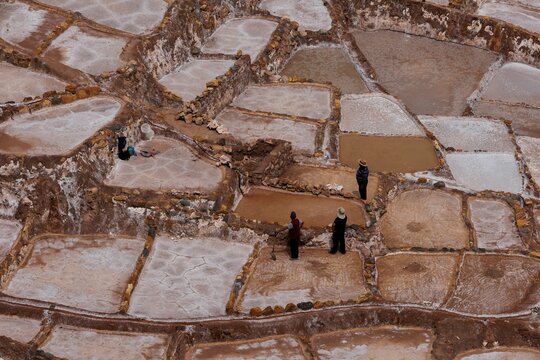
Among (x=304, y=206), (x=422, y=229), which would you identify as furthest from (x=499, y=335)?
(x=304, y=206)

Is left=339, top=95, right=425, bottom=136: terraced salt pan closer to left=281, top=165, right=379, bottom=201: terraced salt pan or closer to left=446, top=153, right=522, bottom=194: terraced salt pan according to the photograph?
left=446, top=153, right=522, bottom=194: terraced salt pan

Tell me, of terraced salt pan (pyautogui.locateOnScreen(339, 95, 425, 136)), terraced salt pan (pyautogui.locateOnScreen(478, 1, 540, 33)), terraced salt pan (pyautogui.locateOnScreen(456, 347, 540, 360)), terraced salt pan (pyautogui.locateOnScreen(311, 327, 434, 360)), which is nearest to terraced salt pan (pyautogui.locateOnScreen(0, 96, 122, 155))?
terraced salt pan (pyautogui.locateOnScreen(339, 95, 425, 136))

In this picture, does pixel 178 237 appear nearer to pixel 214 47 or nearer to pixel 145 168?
pixel 145 168

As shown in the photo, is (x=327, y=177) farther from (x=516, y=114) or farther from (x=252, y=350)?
(x=516, y=114)

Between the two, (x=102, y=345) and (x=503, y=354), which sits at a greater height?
(x=503, y=354)

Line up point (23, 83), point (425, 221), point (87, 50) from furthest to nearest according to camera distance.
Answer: point (87, 50), point (23, 83), point (425, 221)

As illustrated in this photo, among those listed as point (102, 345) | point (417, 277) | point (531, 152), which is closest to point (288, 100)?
point (531, 152)
